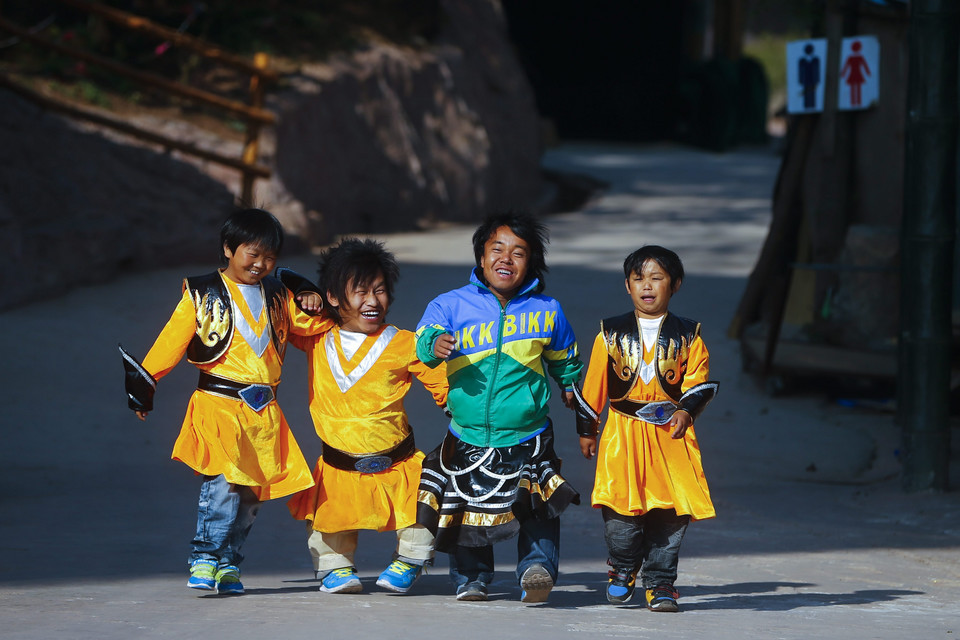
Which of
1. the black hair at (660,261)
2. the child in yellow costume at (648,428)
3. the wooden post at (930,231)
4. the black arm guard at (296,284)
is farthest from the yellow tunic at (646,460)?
the wooden post at (930,231)

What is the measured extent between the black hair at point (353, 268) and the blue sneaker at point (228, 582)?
0.89 metres

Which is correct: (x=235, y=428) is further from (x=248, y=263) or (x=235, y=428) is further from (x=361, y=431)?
(x=248, y=263)

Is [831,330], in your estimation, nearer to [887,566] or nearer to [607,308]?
[607,308]

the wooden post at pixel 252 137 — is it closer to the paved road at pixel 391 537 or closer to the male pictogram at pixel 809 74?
the paved road at pixel 391 537

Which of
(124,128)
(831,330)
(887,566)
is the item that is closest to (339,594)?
(887,566)

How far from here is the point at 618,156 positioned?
21.3m

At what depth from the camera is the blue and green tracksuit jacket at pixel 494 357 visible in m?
4.04

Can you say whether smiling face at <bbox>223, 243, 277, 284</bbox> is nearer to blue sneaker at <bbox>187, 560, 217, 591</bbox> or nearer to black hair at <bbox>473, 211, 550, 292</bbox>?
black hair at <bbox>473, 211, 550, 292</bbox>

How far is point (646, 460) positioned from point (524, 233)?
2.78ft

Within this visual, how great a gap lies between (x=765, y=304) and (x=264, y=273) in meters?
5.89

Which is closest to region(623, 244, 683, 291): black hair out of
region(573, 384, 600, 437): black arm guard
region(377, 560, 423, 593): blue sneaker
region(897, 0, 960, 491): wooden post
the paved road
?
region(573, 384, 600, 437): black arm guard

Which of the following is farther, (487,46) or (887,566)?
(487,46)

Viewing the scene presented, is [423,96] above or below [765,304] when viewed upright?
above

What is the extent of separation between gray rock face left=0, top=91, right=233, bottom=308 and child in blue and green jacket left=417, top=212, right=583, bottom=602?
508 centimetres
